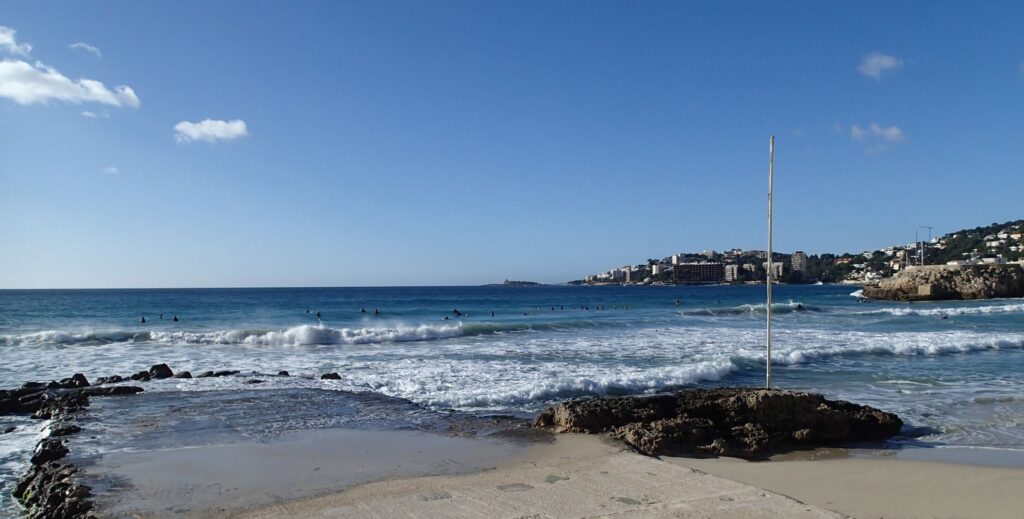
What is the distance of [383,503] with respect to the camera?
224 inches

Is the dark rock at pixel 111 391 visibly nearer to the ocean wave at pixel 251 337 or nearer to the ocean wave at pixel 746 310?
the ocean wave at pixel 251 337

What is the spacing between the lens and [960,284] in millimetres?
68938

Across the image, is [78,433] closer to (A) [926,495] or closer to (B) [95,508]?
(B) [95,508]

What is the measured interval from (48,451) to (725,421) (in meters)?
8.83

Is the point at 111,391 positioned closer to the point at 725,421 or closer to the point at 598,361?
the point at 725,421

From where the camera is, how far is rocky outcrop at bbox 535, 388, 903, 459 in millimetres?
7992

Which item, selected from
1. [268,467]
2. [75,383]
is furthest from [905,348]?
[75,383]

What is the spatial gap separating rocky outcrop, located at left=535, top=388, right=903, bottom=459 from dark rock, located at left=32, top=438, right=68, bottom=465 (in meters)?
6.23

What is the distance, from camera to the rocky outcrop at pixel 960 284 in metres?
68.0

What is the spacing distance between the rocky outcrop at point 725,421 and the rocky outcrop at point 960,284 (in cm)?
7161

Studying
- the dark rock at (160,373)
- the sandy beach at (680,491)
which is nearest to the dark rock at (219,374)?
the dark rock at (160,373)

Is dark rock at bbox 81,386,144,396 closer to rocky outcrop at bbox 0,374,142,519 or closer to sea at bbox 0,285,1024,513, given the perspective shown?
rocky outcrop at bbox 0,374,142,519

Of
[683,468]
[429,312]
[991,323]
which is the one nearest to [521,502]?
[683,468]

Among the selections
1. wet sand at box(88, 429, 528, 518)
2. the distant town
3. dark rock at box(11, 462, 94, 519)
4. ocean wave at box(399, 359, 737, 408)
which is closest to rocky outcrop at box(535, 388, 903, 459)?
wet sand at box(88, 429, 528, 518)
